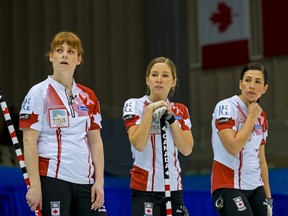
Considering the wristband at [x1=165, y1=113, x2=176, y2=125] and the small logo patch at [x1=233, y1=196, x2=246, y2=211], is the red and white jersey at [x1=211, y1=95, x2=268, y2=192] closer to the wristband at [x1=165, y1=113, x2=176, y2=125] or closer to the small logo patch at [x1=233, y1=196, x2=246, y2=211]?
the small logo patch at [x1=233, y1=196, x2=246, y2=211]

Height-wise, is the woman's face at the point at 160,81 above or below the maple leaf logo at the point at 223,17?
below

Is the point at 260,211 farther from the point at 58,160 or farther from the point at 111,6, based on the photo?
the point at 111,6

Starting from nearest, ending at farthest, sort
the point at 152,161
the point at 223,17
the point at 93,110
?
1. the point at 93,110
2. the point at 152,161
3. the point at 223,17

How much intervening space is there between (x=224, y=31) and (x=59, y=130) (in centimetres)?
1099

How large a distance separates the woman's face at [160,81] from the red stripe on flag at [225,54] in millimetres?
10145

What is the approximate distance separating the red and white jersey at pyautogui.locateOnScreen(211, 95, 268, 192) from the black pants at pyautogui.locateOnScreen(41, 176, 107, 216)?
1045 millimetres

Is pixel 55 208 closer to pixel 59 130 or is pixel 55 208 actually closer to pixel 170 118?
pixel 59 130

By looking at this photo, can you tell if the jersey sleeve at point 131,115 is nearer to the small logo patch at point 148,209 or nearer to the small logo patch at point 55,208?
the small logo patch at point 148,209

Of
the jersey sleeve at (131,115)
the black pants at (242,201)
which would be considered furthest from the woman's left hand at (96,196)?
the black pants at (242,201)

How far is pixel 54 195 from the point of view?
3.52m

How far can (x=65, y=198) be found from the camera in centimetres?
353

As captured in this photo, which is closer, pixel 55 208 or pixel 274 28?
pixel 55 208

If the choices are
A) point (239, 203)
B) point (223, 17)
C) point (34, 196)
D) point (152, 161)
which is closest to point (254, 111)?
point (239, 203)

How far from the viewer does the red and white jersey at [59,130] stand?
11.8 feet
